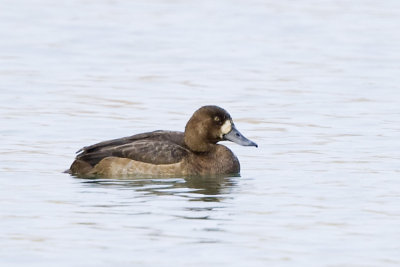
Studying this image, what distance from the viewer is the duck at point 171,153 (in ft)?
44.1

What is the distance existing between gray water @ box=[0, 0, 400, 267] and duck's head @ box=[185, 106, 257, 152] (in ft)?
1.50

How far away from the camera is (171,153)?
1352cm

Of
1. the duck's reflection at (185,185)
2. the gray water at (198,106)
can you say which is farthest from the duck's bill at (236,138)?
the duck's reflection at (185,185)

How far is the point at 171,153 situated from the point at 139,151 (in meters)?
0.34

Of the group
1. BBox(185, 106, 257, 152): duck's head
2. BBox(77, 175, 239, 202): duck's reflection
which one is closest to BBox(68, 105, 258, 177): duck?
BBox(185, 106, 257, 152): duck's head

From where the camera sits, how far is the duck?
Result: 1344 centimetres

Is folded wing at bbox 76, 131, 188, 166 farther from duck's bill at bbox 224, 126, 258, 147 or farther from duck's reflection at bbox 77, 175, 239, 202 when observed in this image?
duck's bill at bbox 224, 126, 258, 147

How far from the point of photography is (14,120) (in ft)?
55.7

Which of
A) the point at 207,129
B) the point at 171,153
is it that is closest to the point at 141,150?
the point at 171,153

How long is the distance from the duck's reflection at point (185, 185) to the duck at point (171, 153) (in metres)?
0.15

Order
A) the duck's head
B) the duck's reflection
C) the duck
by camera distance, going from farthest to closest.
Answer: the duck's head → the duck → the duck's reflection

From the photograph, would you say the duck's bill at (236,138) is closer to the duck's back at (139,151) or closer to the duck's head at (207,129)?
the duck's head at (207,129)

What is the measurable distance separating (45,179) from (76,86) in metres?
7.20

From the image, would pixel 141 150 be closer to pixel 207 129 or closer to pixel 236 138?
pixel 207 129
